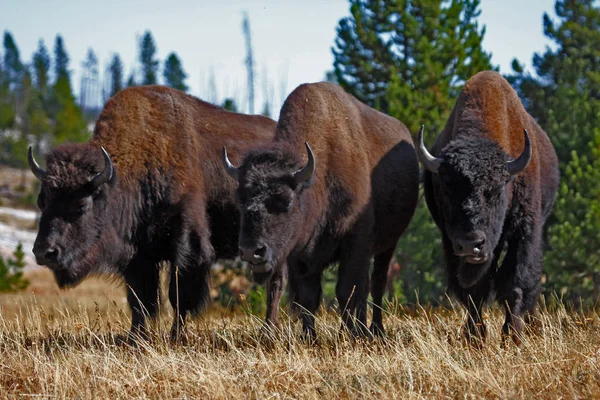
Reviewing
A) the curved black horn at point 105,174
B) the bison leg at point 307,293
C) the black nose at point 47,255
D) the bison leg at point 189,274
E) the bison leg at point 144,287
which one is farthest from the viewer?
the bison leg at point 144,287

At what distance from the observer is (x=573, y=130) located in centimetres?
1528

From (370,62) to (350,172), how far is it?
11.3 metres

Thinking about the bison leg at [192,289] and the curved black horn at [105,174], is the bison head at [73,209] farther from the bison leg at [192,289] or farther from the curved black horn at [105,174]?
the bison leg at [192,289]

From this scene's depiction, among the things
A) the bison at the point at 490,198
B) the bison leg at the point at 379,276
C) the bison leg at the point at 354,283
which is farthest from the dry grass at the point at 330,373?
the bison leg at the point at 379,276

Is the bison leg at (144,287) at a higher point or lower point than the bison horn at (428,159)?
lower

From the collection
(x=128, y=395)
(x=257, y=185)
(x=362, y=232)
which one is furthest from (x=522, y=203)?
(x=128, y=395)

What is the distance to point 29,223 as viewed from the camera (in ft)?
182

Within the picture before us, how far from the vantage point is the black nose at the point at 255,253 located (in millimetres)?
6211

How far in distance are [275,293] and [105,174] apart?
2468 mm

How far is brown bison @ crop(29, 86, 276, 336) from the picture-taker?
7.06 meters

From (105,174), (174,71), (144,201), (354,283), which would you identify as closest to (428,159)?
(354,283)

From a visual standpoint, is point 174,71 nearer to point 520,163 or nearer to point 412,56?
point 412,56

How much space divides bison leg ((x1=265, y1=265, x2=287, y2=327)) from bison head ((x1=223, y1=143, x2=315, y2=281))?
1.87 meters

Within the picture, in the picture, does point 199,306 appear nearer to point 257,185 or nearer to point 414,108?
point 257,185
